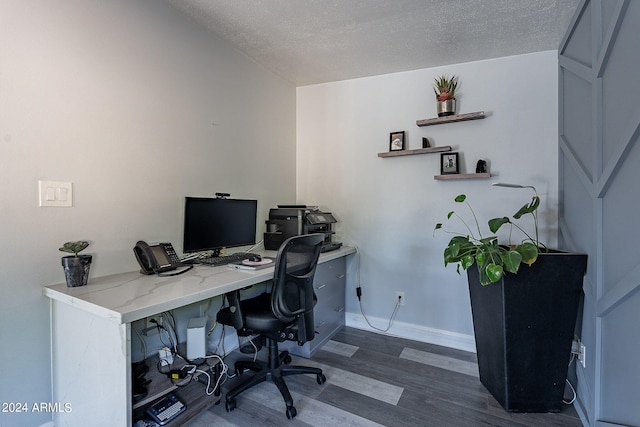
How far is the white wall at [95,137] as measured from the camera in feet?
4.29

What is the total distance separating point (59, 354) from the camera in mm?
1379

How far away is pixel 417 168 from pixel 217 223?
1770 millimetres

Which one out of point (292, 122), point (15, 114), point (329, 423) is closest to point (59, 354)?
point (15, 114)

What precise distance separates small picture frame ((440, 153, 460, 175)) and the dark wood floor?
1507 millimetres

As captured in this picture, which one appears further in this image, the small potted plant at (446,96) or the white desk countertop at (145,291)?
the small potted plant at (446,96)

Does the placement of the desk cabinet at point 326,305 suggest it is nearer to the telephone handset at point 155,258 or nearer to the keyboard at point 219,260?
the keyboard at point 219,260

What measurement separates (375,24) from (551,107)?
148 centimetres

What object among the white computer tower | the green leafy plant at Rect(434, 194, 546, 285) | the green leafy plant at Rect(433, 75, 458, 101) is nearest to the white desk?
the white computer tower

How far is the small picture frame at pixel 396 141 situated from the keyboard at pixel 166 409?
2431 mm

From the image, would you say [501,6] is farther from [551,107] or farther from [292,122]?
[292,122]

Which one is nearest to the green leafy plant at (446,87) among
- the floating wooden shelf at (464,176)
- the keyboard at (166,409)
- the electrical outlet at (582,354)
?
the floating wooden shelf at (464,176)

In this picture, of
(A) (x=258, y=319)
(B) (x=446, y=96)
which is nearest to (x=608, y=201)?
(B) (x=446, y=96)

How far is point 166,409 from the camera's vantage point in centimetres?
148

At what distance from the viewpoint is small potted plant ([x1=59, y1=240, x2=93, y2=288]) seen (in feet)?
4.46
